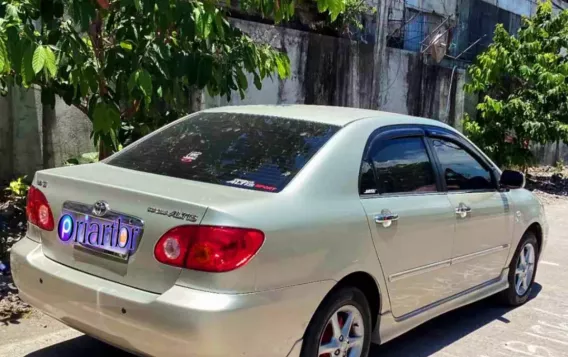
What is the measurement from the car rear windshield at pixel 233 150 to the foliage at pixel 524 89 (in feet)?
30.8

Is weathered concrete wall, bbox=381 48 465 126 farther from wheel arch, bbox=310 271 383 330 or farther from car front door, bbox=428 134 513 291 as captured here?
wheel arch, bbox=310 271 383 330

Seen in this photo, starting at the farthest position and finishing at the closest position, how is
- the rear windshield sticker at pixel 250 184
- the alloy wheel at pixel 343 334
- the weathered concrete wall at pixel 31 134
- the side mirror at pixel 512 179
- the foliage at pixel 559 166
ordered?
the foliage at pixel 559 166, the weathered concrete wall at pixel 31 134, the side mirror at pixel 512 179, the alloy wheel at pixel 343 334, the rear windshield sticker at pixel 250 184

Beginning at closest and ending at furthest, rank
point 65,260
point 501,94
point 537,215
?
→ point 65,260 < point 537,215 < point 501,94

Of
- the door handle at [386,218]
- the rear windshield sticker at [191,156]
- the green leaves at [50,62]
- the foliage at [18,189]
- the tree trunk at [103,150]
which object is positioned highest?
the green leaves at [50,62]

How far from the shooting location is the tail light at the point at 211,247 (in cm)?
300

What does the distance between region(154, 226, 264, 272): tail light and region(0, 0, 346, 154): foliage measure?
1.62 metres

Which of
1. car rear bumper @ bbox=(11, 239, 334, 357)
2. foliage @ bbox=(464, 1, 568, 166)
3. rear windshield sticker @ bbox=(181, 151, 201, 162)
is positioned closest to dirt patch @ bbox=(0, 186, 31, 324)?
car rear bumper @ bbox=(11, 239, 334, 357)

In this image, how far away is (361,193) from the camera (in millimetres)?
3768

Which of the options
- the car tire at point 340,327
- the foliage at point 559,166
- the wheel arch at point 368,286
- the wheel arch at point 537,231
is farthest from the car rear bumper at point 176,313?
the foliage at point 559,166

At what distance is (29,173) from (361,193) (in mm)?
4690

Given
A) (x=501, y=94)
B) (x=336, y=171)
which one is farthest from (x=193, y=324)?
(x=501, y=94)

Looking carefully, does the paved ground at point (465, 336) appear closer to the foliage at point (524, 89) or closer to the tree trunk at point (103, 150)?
the tree trunk at point (103, 150)

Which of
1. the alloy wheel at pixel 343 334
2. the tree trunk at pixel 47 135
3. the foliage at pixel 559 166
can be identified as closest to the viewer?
the alloy wheel at pixel 343 334

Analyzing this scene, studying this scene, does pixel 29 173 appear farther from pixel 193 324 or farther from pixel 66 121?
pixel 193 324
